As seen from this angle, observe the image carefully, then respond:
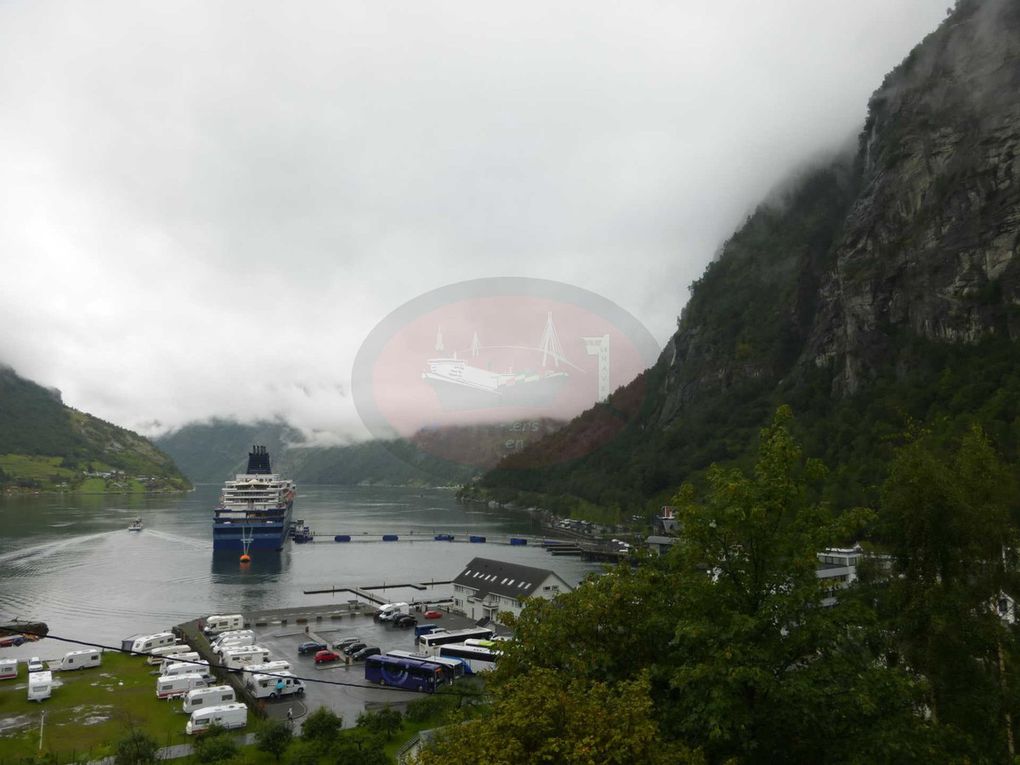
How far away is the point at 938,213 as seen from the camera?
67812 millimetres

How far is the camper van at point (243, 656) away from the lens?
85.9ft

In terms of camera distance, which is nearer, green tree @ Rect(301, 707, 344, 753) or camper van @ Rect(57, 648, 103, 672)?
green tree @ Rect(301, 707, 344, 753)

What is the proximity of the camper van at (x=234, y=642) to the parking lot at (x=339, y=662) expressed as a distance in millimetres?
866

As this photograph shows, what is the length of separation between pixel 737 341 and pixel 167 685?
10104cm

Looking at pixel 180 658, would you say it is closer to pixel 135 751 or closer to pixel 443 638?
pixel 443 638

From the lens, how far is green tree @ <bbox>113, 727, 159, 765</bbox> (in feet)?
51.6

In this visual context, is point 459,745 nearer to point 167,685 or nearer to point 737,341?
point 167,685

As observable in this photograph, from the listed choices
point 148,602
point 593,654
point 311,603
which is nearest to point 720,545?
point 593,654

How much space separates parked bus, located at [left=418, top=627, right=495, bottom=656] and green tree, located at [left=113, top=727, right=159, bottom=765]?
12900 mm

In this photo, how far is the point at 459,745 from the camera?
20.6ft

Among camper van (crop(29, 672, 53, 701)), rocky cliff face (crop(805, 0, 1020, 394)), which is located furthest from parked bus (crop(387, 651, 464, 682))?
rocky cliff face (crop(805, 0, 1020, 394))

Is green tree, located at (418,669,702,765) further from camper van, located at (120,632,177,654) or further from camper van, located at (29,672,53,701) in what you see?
camper van, located at (120,632,177,654)

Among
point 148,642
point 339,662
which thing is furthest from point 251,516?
point 339,662

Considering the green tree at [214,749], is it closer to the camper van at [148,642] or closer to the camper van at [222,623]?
the camper van at [148,642]
